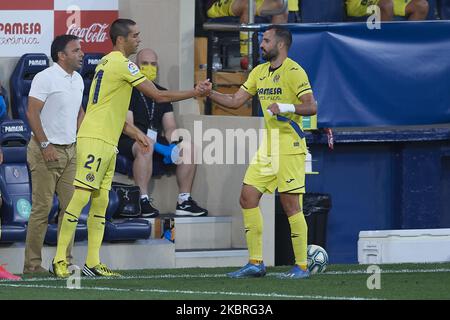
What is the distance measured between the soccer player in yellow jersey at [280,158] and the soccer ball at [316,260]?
1.05 ft

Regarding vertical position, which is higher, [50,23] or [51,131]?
[50,23]

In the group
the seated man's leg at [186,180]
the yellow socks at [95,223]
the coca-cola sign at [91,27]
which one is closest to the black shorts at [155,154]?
the seated man's leg at [186,180]

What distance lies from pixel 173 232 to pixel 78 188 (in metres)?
2.50

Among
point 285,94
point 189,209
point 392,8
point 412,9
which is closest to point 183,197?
point 189,209

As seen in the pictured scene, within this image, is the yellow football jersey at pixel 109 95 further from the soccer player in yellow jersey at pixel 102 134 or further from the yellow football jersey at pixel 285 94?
the yellow football jersey at pixel 285 94

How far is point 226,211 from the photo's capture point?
14.4 metres

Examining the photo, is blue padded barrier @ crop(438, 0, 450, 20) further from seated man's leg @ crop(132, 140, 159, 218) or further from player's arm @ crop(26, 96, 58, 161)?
player's arm @ crop(26, 96, 58, 161)

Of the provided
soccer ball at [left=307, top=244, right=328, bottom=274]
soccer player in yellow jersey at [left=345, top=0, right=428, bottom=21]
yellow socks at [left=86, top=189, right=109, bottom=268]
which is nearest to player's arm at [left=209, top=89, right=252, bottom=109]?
yellow socks at [left=86, top=189, right=109, bottom=268]

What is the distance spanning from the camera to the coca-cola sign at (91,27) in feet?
49.3

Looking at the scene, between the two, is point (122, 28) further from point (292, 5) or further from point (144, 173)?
point (292, 5)

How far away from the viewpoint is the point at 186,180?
47.4 ft

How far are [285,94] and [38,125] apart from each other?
218cm
